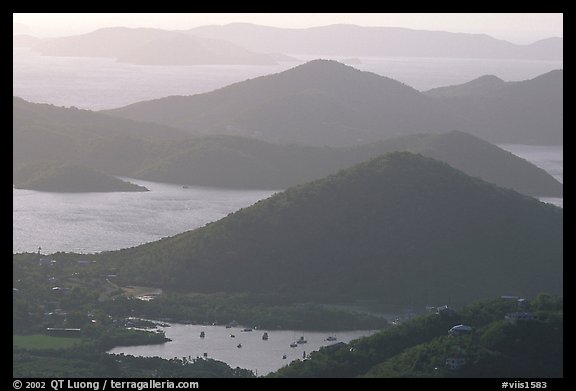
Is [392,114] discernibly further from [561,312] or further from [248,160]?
[561,312]

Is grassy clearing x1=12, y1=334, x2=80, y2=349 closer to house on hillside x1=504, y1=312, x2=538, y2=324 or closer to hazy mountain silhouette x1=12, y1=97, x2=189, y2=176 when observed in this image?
house on hillside x1=504, y1=312, x2=538, y2=324

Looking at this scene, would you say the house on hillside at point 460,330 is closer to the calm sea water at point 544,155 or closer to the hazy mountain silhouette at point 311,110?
the calm sea water at point 544,155

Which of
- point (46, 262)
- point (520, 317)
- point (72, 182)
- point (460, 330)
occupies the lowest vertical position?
point (460, 330)

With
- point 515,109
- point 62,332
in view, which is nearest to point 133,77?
point 515,109

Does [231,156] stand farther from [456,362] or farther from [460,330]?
[456,362]

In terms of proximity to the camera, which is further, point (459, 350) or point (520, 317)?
point (520, 317)

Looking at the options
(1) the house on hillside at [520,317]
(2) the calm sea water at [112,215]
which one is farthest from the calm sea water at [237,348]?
(2) the calm sea water at [112,215]

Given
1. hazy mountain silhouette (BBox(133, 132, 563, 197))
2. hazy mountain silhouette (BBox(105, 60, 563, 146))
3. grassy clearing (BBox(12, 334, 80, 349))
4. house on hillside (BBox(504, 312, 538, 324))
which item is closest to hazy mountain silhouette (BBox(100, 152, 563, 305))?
grassy clearing (BBox(12, 334, 80, 349))
